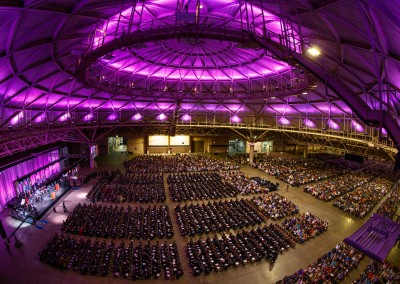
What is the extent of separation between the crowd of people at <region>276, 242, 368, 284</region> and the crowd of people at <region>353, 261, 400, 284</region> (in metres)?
1.01

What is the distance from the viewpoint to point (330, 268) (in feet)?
55.8

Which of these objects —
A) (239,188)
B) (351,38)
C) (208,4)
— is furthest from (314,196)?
(208,4)

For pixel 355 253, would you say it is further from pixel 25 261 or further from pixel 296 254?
pixel 25 261

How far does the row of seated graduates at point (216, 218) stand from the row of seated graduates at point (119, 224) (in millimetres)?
1665

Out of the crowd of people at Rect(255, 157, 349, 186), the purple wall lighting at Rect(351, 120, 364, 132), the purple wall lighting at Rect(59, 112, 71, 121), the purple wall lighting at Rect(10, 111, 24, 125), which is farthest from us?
the purple wall lighting at Rect(59, 112, 71, 121)

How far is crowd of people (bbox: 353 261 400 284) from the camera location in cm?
1574

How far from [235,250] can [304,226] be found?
8.92 m

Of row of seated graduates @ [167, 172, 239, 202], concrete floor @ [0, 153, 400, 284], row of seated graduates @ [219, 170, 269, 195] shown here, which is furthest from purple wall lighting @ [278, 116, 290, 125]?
concrete floor @ [0, 153, 400, 284]

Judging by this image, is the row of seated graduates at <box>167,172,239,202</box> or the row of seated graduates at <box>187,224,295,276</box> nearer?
the row of seated graduates at <box>187,224,295,276</box>

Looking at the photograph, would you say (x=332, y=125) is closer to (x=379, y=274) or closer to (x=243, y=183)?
(x=243, y=183)

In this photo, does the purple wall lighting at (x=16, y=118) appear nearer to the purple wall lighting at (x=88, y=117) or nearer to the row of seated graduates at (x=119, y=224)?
the row of seated graduates at (x=119, y=224)

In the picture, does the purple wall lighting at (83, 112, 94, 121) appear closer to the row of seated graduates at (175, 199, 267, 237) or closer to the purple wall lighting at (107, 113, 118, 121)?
the purple wall lighting at (107, 113, 118, 121)

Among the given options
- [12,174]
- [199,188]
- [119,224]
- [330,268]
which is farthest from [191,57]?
[330,268]

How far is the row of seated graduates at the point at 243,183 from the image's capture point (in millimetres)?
33562
